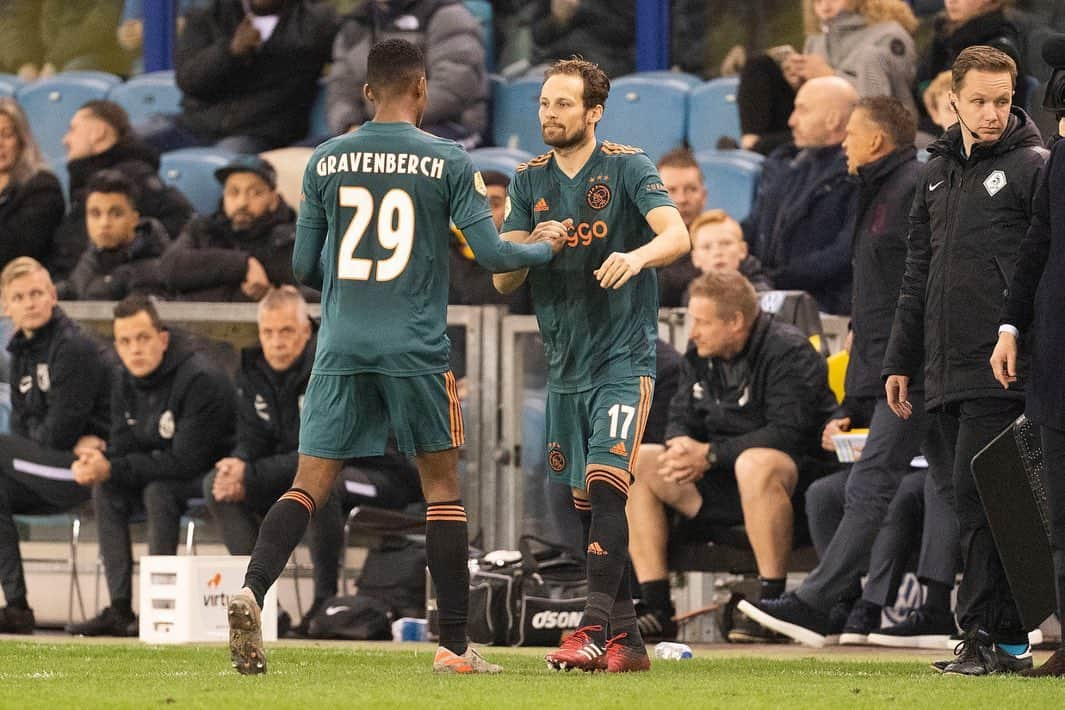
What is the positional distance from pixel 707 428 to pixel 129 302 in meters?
3.45

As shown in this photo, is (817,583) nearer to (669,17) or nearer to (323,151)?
(323,151)

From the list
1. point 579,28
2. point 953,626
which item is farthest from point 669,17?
point 953,626

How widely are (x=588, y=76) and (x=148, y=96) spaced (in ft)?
31.0

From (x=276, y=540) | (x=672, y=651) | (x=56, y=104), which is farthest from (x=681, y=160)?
(x=56, y=104)

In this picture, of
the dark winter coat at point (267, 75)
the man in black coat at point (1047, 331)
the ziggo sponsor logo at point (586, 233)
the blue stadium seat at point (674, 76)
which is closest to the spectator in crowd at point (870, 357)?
the man in black coat at point (1047, 331)

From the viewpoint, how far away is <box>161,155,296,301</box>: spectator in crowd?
12.7 m

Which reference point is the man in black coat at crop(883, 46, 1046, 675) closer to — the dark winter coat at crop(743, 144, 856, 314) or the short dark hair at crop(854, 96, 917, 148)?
the short dark hair at crop(854, 96, 917, 148)

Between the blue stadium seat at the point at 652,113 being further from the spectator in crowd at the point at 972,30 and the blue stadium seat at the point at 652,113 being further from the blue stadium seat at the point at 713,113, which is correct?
the spectator in crowd at the point at 972,30

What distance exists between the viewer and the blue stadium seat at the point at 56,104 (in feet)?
53.6

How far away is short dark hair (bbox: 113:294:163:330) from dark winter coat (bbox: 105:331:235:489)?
0.24 meters

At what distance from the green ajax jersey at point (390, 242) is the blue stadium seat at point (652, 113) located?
697 cm

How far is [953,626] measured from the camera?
969cm

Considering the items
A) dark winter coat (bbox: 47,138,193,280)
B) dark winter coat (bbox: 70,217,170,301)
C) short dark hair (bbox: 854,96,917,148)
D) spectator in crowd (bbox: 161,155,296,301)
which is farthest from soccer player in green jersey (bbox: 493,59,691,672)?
dark winter coat (bbox: 47,138,193,280)

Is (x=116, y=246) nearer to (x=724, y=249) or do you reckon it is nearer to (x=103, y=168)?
(x=103, y=168)
